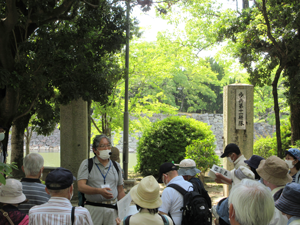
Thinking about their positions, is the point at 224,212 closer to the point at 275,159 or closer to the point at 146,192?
the point at 146,192

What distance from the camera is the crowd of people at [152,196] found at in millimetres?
2121

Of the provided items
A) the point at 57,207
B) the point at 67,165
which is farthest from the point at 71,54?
the point at 57,207

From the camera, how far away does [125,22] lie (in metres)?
8.10

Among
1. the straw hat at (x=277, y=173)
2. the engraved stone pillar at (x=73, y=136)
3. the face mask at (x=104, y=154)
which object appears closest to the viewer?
the straw hat at (x=277, y=173)

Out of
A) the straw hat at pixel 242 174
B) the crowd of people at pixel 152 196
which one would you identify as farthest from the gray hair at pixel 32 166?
the straw hat at pixel 242 174

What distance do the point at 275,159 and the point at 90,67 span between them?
5.34 m

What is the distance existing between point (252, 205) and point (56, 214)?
156 cm

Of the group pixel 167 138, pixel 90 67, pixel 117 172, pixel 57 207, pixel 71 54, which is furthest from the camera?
pixel 167 138

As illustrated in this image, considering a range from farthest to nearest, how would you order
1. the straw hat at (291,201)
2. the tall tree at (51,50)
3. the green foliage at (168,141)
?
1. the green foliage at (168,141)
2. the tall tree at (51,50)
3. the straw hat at (291,201)

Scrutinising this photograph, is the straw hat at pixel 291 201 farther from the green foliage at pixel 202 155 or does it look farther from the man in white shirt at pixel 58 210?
the green foliage at pixel 202 155

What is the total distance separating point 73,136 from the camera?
820 centimetres

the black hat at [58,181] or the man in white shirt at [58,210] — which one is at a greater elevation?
the black hat at [58,181]

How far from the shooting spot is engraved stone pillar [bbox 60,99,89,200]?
8.13m

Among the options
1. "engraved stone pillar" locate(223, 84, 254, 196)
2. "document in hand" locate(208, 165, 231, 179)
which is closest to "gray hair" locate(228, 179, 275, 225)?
"document in hand" locate(208, 165, 231, 179)
